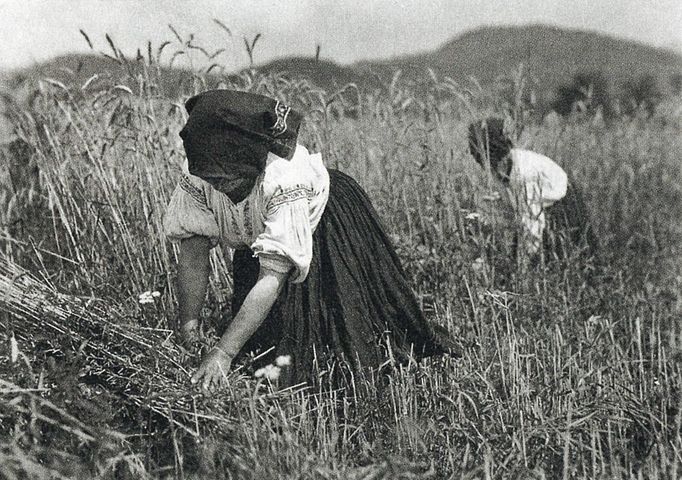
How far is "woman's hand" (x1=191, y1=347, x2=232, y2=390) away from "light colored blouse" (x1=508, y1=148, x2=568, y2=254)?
1.81 m

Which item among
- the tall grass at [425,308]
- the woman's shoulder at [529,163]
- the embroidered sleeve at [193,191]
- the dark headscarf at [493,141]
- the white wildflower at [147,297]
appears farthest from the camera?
the dark headscarf at [493,141]

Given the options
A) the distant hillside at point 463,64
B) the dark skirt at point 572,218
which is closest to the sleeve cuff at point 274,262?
the distant hillside at point 463,64

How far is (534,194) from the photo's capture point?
11.6 feet

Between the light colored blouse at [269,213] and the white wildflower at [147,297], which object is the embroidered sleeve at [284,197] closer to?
the light colored blouse at [269,213]

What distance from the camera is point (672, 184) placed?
580 cm

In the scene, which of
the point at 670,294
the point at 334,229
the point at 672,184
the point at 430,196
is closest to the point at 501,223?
the point at 430,196

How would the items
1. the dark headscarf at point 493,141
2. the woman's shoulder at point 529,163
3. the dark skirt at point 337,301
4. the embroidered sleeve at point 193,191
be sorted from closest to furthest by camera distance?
1. the embroidered sleeve at point 193,191
2. the dark skirt at point 337,301
3. the woman's shoulder at point 529,163
4. the dark headscarf at point 493,141

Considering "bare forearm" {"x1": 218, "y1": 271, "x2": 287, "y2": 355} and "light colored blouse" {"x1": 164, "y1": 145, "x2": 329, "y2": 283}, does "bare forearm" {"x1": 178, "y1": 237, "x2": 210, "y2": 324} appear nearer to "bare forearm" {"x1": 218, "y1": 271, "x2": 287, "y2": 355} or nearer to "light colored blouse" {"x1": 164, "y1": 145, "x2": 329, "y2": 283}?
"light colored blouse" {"x1": 164, "y1": 145, "x2": 329, "y2": 283}

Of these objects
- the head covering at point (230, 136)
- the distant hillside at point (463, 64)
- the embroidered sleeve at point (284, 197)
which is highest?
the distant hillside at point (463, 64)

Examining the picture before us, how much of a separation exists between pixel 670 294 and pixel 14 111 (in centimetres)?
327

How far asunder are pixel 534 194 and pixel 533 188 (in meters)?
0.03

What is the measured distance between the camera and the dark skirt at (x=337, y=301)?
7.98 ft

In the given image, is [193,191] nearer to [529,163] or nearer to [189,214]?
[189,214]

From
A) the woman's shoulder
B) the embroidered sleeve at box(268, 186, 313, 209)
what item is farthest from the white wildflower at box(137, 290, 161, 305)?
the woman's shoulder
